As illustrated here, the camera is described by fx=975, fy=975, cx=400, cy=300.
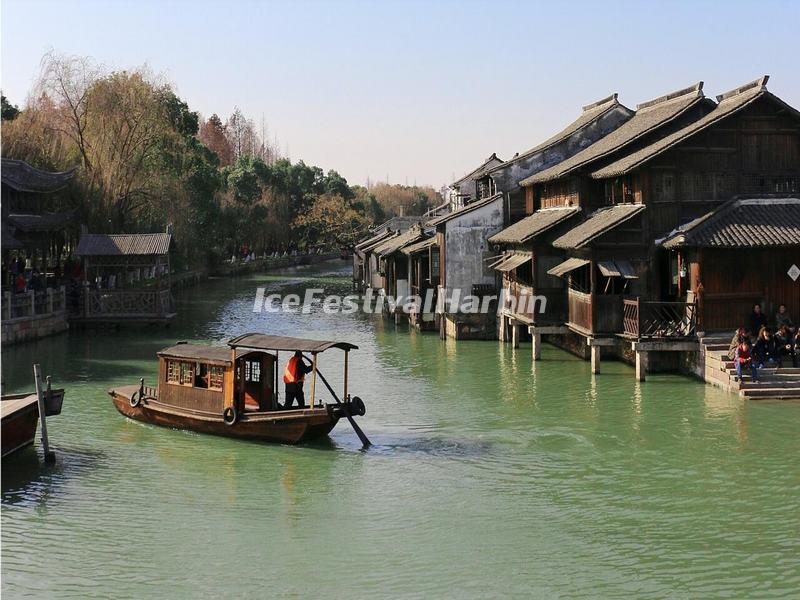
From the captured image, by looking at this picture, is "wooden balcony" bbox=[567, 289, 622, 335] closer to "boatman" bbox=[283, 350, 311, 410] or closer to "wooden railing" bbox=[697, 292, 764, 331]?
"wooden railing" bbox=[697, 292, 764, 331]

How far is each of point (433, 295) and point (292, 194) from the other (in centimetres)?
6585

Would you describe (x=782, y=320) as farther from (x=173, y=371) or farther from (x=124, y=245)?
(x=124, y=245)

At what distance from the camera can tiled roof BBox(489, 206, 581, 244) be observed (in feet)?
97.6

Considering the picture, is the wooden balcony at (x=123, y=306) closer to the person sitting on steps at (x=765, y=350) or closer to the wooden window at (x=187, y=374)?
the wooden window at (x=187, y=374)

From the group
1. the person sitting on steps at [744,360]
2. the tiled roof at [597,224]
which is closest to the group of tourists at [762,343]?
the person sitting on steps at [744,360]

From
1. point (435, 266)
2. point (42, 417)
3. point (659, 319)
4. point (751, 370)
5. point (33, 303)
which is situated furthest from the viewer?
point (435, 266)

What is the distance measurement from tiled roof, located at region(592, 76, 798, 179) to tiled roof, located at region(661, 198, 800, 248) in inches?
83.6

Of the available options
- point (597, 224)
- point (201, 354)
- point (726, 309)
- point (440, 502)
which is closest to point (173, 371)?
point (201, 354)

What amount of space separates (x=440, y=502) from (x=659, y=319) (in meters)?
11.7

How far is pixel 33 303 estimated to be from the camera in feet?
117

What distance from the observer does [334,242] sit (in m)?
106

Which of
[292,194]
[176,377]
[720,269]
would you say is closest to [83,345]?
[176,377]

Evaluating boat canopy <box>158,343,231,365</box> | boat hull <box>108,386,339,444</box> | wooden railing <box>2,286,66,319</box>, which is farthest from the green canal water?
wooden railing <box>2,286,66,319</box>

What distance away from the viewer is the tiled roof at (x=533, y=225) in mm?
29750
